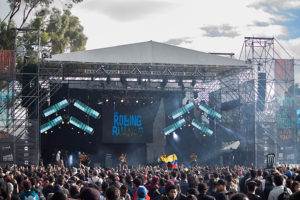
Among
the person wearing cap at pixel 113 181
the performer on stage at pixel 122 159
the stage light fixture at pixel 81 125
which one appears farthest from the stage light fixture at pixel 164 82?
the person wearing cap at pixel 113 181

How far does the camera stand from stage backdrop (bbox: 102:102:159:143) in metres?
28.1

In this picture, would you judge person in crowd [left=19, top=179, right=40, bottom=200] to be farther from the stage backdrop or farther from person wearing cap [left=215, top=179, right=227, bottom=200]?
the stage backdrop

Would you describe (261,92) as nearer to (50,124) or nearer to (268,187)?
(50,124)

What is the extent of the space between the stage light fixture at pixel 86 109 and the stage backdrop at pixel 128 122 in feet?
6.34

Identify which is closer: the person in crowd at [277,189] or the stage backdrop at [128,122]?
the person in crowd at [277,189]

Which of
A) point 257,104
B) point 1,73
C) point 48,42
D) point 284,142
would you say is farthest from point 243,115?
point 48,42

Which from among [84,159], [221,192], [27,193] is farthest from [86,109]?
[221,192]

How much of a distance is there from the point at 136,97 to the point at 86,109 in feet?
11.7

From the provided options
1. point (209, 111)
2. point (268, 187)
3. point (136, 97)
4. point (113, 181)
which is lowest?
point (113, 181)

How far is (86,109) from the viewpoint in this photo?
26.1 meters

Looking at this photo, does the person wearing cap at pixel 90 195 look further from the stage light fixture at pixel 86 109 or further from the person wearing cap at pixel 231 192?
the stage light fixture at pixel 86 109

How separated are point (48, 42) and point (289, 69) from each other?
60.2 feet

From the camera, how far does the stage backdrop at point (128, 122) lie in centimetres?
2813

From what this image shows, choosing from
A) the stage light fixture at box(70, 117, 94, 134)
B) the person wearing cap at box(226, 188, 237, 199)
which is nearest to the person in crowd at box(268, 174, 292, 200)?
the person wearing cap at box(226, 188, 237, 199)
